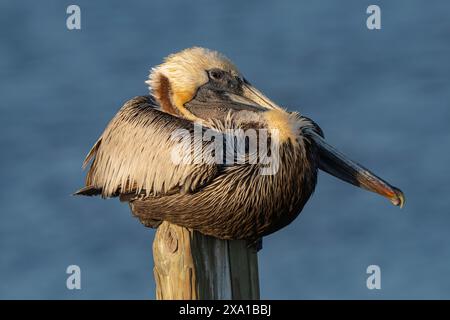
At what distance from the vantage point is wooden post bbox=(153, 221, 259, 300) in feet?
23.1

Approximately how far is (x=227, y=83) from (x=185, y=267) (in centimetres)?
129

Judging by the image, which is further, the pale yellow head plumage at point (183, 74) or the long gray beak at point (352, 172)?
the pale yellow head plumage at point (183, 74)

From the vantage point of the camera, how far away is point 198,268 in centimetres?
706

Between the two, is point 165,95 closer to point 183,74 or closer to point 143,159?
point 183,74

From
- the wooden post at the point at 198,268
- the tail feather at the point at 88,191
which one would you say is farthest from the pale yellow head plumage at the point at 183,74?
the wooden post at the point at 198,268

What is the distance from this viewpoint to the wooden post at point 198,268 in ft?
23.1

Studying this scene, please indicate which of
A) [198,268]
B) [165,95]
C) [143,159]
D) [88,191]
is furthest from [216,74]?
[198,268]

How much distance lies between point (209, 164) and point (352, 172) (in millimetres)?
755

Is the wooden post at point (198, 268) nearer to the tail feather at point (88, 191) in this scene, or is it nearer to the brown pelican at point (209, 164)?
the brown pelican at point (209, 164)

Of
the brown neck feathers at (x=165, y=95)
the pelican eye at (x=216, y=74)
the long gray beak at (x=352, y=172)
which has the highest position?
the pelican eye at (x=216, y=74)

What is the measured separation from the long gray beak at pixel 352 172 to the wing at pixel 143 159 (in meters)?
0.62

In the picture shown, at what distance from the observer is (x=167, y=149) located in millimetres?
7453
